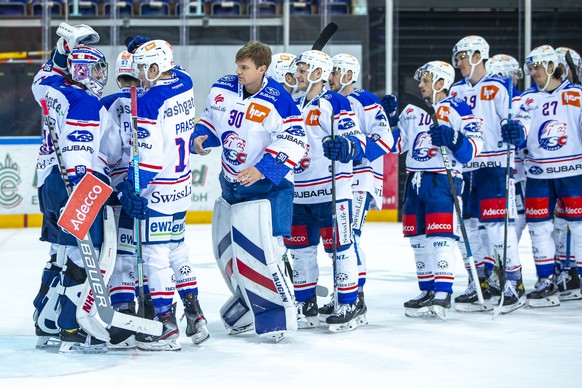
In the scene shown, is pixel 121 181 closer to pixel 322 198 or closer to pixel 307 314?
pixel 322 198

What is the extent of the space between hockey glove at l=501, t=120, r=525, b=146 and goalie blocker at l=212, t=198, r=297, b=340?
158 centimetres

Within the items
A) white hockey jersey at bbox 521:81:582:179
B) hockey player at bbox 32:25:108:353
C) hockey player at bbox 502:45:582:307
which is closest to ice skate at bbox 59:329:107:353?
hockey player at bbox 32:25:108:353

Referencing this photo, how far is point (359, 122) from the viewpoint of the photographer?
18.5ft

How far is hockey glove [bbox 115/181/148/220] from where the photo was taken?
4.28 metres

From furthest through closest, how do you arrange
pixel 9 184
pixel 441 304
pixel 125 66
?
pixel 9 184 < pixel 441 304 < pixel 125 66

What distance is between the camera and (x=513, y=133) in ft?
18.4

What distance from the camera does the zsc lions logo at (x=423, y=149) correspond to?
17.9 ft

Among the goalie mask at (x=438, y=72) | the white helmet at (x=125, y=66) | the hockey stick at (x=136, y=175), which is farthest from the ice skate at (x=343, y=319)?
the white helmet at (x=125, y=66)

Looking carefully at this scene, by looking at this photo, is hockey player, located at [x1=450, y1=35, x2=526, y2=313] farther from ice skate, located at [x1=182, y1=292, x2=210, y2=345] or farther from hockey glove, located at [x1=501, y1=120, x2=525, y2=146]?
ice skate, located at [x1=182, y1=292, x2=210, y2=345]

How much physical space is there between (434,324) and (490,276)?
0.86m

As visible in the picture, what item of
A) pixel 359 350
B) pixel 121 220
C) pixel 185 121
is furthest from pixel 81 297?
pixel 359 350

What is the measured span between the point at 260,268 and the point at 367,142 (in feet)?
3.86

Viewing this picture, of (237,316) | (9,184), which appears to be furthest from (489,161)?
(9,184)

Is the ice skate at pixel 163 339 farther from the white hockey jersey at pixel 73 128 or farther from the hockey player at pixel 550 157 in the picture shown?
the hockey player at pixel 550 157
